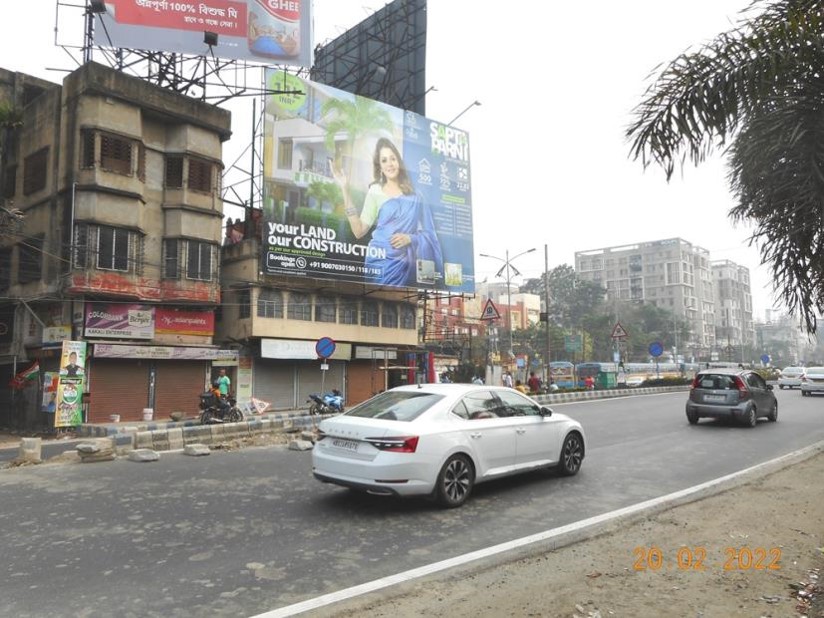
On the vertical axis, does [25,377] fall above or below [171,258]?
below

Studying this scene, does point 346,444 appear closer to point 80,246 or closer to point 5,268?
point 80,246

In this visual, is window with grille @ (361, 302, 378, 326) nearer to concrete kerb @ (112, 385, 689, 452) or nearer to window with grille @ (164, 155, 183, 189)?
window with grille @ (164, 155, 183, 189)

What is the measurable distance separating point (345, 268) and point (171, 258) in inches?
321

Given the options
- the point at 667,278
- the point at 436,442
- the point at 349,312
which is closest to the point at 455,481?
the point at 436,442

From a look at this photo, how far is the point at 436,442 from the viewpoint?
6.41 m

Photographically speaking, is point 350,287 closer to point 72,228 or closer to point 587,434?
point 72,228

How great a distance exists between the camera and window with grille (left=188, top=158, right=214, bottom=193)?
24000mm

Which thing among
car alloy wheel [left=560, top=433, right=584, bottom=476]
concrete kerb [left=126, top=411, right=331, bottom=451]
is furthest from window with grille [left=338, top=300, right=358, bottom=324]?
car alloy wheel [left=560, top=433, right=584, bottom=476]

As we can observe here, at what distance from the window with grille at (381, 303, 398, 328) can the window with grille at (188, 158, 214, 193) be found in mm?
11676

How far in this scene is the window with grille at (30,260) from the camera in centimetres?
2209

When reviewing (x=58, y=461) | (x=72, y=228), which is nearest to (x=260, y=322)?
(x=72, y=228)

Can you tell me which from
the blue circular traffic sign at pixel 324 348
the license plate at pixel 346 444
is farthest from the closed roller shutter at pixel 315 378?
the license plate at pixel 346 444

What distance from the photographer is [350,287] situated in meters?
29.9

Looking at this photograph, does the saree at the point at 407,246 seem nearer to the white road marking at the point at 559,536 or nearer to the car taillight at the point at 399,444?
the white road marking at the point at 559,536
